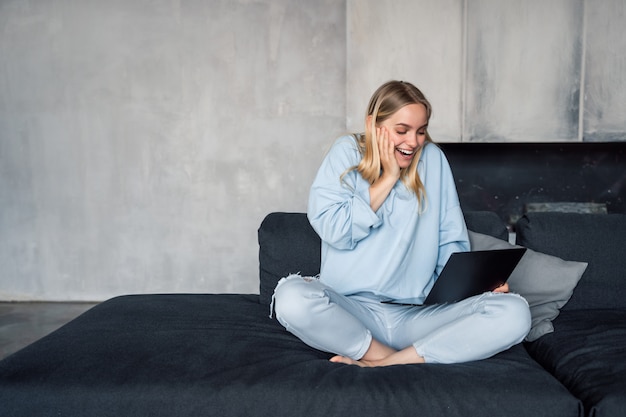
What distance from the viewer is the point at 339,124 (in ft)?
13.5

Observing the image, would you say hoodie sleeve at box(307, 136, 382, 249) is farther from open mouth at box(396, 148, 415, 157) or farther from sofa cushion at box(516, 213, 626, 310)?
sofa cushion at box(516, 213, 626, 310)

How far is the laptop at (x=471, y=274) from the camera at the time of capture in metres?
1.70

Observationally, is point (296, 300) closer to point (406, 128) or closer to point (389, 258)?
point (389, 258)

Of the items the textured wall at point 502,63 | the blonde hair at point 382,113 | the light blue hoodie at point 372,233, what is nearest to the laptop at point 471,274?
the light blue hoodie at point 372,233

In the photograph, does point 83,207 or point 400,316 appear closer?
point 400,316

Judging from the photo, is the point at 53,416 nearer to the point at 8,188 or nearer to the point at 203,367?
the point at 203,367

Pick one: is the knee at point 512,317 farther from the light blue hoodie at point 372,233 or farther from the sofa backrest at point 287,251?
the sofa backrest at point 287,251

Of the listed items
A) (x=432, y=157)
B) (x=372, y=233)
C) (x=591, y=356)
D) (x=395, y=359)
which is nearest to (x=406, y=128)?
(x=432, y=157)

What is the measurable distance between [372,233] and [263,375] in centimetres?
66

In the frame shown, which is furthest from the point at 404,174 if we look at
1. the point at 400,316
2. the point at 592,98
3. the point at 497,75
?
the point at 592,98

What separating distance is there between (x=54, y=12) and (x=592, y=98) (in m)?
3.52

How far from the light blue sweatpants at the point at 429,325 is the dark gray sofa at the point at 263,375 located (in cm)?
5

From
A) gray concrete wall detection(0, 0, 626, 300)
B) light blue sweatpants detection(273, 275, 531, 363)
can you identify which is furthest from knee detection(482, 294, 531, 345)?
gray concrete wall detection(0, 0, 626, 300)

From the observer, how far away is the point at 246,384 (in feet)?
5.10
